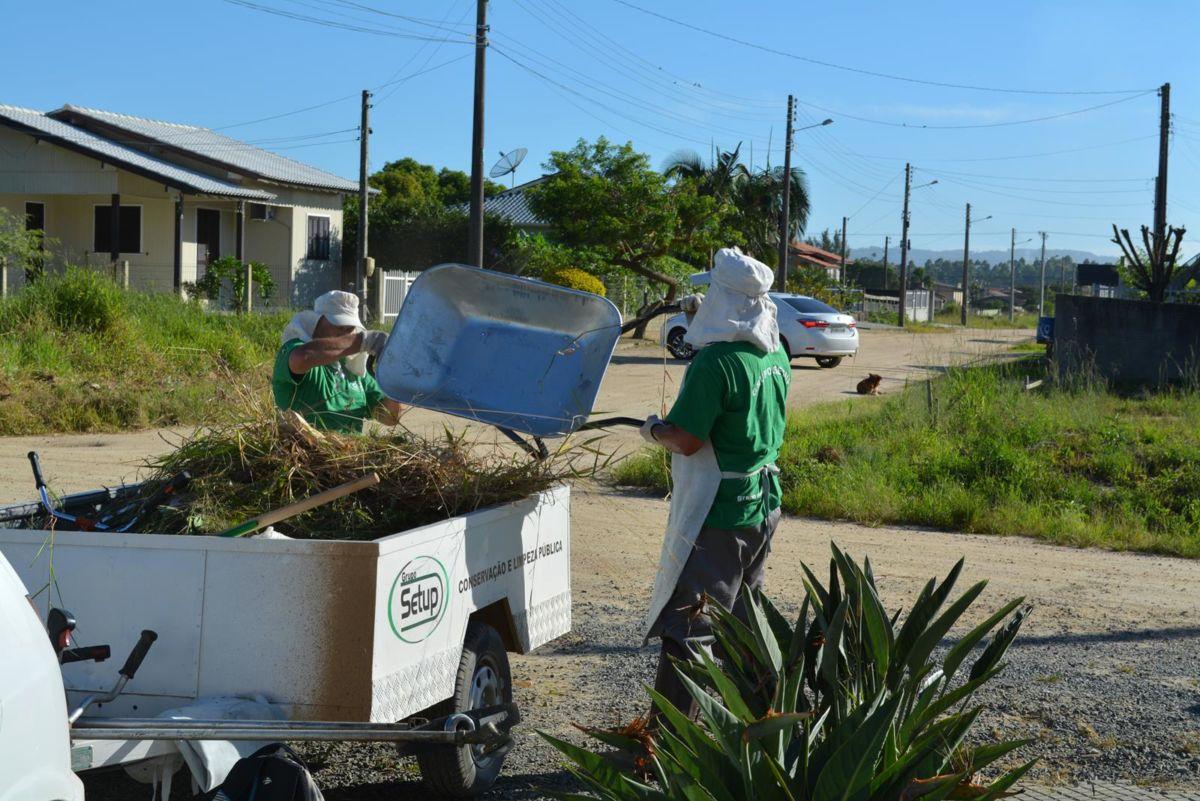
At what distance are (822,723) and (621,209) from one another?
94.4 ft

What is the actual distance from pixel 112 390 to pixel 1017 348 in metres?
26.1

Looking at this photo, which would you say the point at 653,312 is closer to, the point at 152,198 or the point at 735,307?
the point at 735,307

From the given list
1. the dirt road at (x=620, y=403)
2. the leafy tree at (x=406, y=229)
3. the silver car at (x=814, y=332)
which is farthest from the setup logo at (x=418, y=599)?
the leafy tree at (x=406, y=229)

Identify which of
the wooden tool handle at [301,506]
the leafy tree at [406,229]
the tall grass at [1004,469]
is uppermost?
the leafy tree at [406,229]

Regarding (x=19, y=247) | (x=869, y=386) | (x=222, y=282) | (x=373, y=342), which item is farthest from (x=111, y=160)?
(x=373, y=342)

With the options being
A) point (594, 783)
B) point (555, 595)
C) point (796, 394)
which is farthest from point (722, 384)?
point (796, 394)

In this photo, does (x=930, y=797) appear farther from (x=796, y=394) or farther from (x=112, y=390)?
(x=796, y=394)

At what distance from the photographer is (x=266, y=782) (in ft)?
10.9

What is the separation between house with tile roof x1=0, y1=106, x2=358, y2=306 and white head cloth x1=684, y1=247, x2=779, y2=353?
89.4ft

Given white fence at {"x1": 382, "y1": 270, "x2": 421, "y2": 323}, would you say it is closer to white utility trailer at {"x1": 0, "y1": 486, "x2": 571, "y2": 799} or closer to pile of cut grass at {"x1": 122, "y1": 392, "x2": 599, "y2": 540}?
pile of cut grass at {"x1": 122, "y1": 392, "x2": 599, "y2": 540}

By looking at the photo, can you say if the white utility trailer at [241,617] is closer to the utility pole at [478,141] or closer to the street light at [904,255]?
the utility pole at [478,141]

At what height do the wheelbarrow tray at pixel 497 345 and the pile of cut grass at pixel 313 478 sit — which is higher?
the wheelbarrow tray at pixel 497 345

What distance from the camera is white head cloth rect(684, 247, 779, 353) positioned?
4.77 metres

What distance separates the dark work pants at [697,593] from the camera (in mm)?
4738
